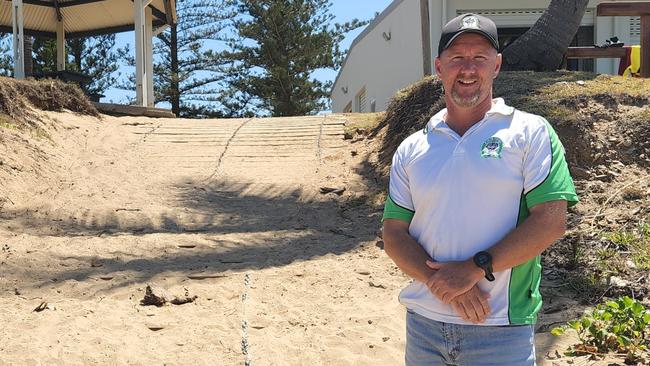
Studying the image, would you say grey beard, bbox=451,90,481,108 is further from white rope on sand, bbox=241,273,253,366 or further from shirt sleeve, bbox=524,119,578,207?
white rope on sand, bbox=241,273,253,366

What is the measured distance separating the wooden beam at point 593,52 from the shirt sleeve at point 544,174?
761 cm

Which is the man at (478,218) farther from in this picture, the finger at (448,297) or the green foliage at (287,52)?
the green foliage at (287,52)

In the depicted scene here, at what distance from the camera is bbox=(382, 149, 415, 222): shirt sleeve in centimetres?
213

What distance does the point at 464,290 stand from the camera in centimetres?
189

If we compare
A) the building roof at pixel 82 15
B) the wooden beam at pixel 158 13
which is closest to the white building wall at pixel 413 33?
the building roof at pixel 82 15

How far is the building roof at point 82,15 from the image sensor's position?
15.4 metres

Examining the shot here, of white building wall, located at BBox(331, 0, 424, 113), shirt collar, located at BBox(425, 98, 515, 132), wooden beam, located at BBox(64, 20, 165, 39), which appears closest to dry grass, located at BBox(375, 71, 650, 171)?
shirt collar, located at BBox(425, 98, 515, 132)

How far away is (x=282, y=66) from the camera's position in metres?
25.0

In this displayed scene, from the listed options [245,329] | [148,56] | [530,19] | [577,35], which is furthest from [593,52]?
[148,56]

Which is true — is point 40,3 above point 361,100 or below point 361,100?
above

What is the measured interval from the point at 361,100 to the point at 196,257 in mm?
14489

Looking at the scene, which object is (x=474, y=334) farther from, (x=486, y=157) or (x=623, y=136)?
(x=623, y=136)

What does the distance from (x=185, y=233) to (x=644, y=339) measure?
4.18m

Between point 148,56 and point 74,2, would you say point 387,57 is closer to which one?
point 148,56
